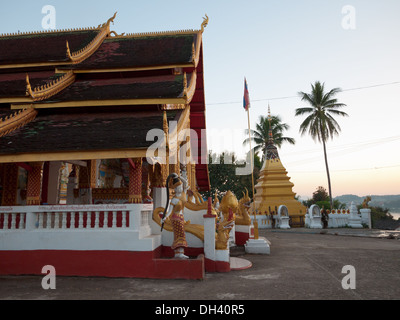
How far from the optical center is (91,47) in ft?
34.4

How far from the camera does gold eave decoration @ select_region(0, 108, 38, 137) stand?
6.42m

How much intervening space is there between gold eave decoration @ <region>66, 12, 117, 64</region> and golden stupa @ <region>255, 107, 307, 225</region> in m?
17.2

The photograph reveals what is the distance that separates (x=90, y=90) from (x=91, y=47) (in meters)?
3.05

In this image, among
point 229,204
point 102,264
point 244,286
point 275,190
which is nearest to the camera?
point 244,286

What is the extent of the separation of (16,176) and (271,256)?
27.1 feet

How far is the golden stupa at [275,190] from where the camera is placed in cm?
2328

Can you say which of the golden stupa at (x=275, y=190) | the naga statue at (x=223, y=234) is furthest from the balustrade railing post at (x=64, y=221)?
the golden stupa at (x=275, y=190)

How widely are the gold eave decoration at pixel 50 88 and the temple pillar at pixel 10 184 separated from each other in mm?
2550

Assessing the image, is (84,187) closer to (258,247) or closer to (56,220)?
(56,220)

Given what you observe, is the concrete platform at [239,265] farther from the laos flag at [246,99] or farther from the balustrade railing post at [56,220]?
the laos flag at [246,99]

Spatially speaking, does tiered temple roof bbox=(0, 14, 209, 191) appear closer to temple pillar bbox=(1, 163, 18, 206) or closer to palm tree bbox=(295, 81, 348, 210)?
temple pillar bbox=(1, 163, 18, 206)

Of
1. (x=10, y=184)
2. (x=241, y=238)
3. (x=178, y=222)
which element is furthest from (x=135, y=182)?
(x=241, y=238)

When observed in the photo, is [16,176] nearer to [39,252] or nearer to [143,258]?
[39,252]

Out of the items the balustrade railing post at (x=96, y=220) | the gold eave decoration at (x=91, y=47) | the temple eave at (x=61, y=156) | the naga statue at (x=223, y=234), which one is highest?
the gold eave decoration at (x=91, y=47)
